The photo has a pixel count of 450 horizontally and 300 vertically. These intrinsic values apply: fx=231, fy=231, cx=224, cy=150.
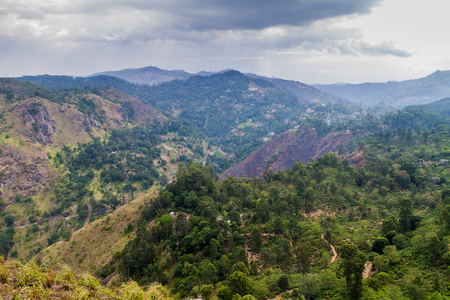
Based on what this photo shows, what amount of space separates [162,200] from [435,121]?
649ft

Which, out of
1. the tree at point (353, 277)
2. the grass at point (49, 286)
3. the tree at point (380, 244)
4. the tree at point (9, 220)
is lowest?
the tree at point (9, 220)

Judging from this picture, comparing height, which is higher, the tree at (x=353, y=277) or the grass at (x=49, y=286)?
the grass at (x=49, y=286)

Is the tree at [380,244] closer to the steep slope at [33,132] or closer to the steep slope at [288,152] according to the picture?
the steep slope at [288,152]

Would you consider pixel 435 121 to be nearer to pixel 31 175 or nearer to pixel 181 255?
pixel 181 255

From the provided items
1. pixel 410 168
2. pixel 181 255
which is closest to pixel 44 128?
pixel 181 255

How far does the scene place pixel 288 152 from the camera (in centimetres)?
18112

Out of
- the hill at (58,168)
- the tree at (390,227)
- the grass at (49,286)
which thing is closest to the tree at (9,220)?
the hill at (58,168)

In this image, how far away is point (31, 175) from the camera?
119250mm

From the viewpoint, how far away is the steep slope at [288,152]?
17500 centimetres

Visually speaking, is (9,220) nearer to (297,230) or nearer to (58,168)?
(58,168)

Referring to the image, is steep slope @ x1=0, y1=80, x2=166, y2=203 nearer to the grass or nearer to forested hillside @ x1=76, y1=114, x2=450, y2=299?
forested hillside @ x1=76, y1=114, x2=450, y2=299

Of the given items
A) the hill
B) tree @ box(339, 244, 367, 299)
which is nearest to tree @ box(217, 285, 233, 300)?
tree @ box(339, 244, 367, 299)

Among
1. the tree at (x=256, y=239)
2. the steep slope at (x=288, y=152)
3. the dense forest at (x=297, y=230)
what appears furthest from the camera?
the steep slope at (x=288, y=152)

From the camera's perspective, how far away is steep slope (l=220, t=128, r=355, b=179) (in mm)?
175000
